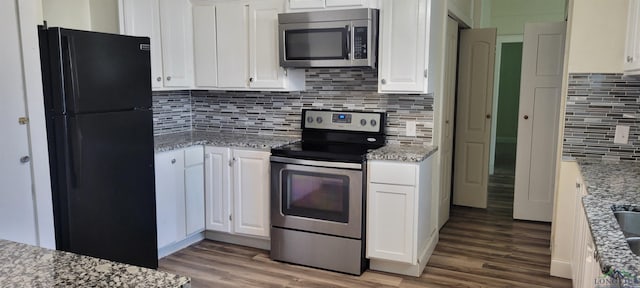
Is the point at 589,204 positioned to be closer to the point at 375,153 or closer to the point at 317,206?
the point at 375,153

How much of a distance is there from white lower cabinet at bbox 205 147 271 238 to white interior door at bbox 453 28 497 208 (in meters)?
2.31

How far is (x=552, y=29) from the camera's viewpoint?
427 cm

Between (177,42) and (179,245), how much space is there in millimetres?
1606

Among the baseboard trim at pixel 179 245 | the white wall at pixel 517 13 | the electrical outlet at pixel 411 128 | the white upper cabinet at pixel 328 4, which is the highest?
the white wall at pixel 517 13

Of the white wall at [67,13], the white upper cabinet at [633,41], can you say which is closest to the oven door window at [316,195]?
the white upper cabinet at [633,41]

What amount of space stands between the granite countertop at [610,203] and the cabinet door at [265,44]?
2.22 meters

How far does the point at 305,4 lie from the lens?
3512 mm

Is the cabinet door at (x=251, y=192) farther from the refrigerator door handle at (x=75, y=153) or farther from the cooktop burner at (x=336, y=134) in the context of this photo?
the refrigerator door handle at (x=75, y=153)

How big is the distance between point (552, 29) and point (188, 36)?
3.12 meters

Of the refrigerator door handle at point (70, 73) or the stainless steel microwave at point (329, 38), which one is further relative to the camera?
the stainless steel microwave at point (329, 38)

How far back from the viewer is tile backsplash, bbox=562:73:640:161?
9.78 ft

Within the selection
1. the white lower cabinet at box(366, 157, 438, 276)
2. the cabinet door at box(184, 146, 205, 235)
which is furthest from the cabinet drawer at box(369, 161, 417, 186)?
the cabinet door at box(184, 146, 205, 235)

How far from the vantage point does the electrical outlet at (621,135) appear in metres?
3.00

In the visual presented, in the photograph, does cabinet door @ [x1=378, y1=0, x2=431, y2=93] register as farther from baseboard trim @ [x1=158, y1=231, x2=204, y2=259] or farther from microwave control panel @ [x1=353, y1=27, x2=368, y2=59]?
baseboard trim @ [x1=158, y1=231, x2=204, y2=259]
